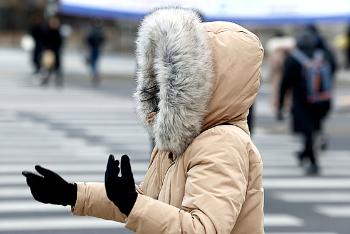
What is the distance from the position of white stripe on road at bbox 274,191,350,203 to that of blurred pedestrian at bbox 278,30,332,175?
3.74ft

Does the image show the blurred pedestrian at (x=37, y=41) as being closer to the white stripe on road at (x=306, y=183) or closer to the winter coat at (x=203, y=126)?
the white stripe on road at (x=306, y=183)

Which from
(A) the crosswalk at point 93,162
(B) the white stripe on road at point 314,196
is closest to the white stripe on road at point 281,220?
(A) the crosswalk at point 93,162

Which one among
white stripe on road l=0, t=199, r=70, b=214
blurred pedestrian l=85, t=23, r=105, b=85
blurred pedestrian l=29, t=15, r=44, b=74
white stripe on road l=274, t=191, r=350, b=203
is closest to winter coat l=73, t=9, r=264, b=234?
white stripe on road l=0, t=199, r=70, b=214

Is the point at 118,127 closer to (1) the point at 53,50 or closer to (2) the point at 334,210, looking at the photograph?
(2) the point at 334,210

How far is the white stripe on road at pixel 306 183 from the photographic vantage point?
11.0 m

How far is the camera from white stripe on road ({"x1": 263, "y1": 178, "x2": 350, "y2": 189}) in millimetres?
10969

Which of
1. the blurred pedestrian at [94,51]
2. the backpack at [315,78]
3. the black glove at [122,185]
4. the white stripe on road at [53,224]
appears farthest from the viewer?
the blurred pedestrian at [94,51]

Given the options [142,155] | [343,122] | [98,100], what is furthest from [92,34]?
[142,155]

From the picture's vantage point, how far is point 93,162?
12.8 m

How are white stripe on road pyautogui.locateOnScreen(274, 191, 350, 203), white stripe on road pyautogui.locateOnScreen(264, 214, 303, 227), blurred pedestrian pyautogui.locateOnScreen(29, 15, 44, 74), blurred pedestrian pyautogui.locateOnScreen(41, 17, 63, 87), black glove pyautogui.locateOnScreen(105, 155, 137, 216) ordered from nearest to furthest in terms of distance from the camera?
black glove pyautogui.locateOnScreen(105, 155, 137, 216)
white stripe on road pyautogui.locateOnScreen(264, 214, 303, 227)
white stripe on road pyautogui.locateOnScreen(274, 191, 350, 203)
blurred pedestrian pyautogui.locateOnScreen(41, 17, 63, 87)
blurred pedestrian pyautogui.locateOnScreen(29, 15, 44, 74)

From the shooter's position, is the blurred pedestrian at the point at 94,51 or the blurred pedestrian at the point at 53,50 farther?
the blurred pedestrian at the point at 94,51

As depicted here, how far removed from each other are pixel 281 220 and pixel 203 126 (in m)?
5.89

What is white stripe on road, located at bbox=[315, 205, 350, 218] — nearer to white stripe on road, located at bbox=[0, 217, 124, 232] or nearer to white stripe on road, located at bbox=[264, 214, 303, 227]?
white stripe on road, located at bbox=[264, 214, 303, 227]

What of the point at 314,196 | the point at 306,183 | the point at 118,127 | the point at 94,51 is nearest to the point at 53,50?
the point at 94,51
